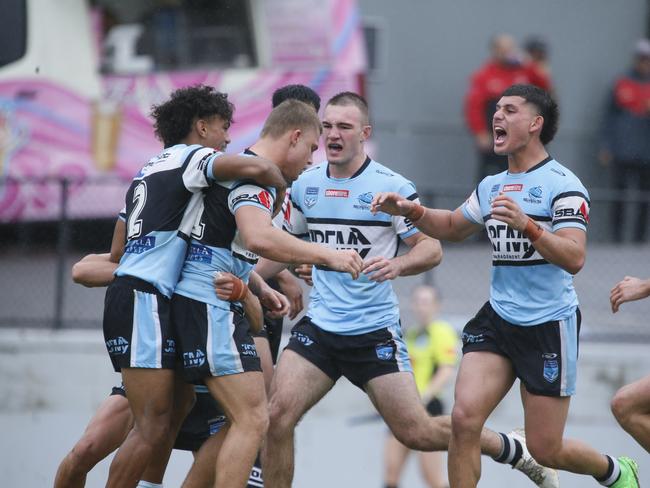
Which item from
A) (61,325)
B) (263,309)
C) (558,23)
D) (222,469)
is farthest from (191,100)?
(558,23)

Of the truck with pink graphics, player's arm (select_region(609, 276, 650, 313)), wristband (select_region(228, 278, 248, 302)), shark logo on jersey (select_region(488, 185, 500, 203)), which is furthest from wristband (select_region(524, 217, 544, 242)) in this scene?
the truck with pink graphics

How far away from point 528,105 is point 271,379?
2.32 m

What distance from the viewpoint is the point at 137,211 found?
725 cm

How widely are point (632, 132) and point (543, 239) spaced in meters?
10.6

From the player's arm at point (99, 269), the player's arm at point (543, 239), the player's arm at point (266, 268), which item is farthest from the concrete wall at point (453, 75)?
the player's arm at point (543, 239)

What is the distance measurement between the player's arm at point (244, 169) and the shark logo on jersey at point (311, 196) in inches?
50.6

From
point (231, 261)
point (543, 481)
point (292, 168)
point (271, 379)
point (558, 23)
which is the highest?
point (558, 23)

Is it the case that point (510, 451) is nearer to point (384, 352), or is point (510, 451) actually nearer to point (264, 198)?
point (384, 352)

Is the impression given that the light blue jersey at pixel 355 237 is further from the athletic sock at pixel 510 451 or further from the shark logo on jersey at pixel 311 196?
the athletic sock at pixel 510 451

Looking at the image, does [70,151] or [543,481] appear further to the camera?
[70,151]

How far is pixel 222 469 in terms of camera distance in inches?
278

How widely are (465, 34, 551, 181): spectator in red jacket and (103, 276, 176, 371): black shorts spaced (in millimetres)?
9173

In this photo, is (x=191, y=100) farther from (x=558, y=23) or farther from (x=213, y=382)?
(x=558, y=23)

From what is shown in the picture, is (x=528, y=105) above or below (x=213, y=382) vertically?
above
